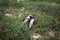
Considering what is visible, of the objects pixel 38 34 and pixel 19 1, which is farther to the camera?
pixel 19 1

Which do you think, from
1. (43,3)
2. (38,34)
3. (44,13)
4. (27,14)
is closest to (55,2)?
(43,3)

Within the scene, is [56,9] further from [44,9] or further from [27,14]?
[27,14]

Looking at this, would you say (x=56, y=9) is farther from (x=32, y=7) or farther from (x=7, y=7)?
(x=7, y=7)

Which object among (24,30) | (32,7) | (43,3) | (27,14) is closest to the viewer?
(24,30)

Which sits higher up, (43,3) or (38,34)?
(43,3)

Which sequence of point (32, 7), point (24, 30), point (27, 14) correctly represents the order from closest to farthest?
point (24, 30), point (27, 14), point (32, 7)

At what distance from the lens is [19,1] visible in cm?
1055

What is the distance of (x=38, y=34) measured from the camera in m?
8.05

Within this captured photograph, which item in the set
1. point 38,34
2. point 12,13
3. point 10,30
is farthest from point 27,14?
point 10,30

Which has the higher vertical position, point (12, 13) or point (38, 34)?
point (12, 13)

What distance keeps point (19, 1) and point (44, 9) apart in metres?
1.55

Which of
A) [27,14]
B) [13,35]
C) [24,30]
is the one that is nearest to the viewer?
[13,35]

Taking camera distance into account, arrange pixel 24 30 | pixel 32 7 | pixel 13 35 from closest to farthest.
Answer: pixel 13 35
pixel 24 30
pixel 32 7

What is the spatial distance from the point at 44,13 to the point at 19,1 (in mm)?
1739
